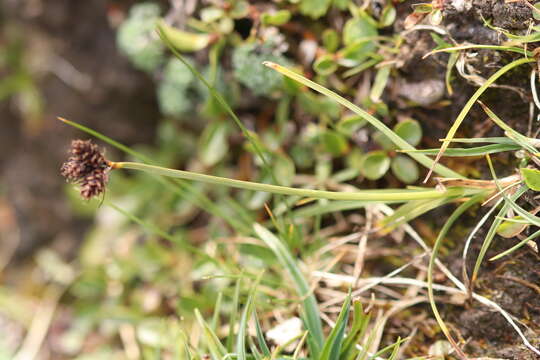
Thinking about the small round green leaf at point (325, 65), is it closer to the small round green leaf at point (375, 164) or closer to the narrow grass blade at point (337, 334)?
the small round green leaf at point (375, 164)

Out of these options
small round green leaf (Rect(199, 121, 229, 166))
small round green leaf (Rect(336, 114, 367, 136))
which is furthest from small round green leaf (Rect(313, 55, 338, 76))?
small round green leaf (Rect(199, 121, 229, 166))

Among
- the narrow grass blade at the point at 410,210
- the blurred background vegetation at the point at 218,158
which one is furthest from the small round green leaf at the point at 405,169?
the narrow grass blade at the point at 410,210

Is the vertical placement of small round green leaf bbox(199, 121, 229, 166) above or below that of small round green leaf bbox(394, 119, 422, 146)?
below

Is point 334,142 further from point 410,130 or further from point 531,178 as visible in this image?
point 531,178

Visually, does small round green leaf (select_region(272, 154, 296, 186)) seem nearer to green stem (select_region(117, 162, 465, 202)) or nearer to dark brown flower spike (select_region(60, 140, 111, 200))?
green stem (select_region(117, 162, 465, 202))

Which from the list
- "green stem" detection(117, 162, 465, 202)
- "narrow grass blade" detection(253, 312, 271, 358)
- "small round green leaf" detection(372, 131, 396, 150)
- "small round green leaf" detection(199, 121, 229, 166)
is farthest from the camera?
"small round green leaf" detection(199, 121, 229, 166)

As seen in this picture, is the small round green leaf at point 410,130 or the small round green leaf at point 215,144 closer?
the small round green leaf at point 410,130

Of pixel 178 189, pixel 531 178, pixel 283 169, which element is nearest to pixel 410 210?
pixel 531 178

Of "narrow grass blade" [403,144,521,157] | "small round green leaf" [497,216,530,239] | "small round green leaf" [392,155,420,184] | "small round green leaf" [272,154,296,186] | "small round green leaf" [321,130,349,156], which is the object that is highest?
"narrow grass blade" [403,144,521,157]
